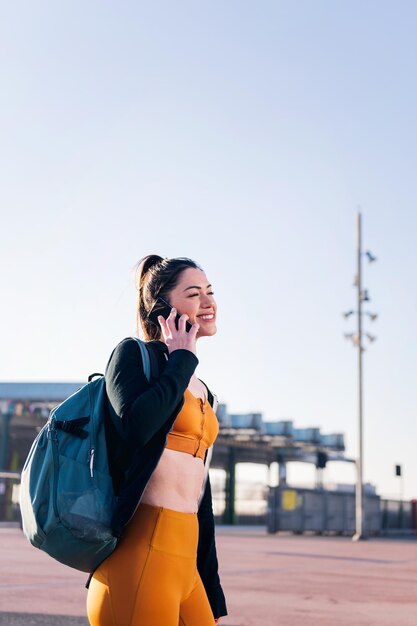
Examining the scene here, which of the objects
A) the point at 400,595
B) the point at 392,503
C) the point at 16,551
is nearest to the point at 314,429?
the point at 392,503

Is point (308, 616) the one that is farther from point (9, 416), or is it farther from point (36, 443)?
point (9, 416)

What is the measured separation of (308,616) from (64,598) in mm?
2395

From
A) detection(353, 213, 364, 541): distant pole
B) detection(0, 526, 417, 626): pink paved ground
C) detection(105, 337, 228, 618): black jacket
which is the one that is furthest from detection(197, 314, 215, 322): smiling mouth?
detection(353, 213, 364, 541): distant pole

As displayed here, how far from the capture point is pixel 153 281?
2947mm

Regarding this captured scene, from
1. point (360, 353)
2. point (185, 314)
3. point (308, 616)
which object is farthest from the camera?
Result: point (360, 353)

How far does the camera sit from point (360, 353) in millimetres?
32656

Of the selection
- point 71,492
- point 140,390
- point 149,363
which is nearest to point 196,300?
point 149,363

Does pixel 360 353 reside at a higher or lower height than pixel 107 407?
higher

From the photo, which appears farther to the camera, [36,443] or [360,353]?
[360,353]

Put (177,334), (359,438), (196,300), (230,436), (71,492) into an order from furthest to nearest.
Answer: (230,436) < (359,438) < (196,300) < (177,334) < (71,492)

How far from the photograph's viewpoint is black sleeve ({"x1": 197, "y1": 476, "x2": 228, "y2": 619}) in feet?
9.30

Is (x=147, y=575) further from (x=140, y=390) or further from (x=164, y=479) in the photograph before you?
(x=140, y=390)

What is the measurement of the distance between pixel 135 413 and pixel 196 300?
1.91 feet

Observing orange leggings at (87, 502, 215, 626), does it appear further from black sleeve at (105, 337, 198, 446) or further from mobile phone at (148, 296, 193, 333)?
mobile phone at (148, 296, 193, 333)
